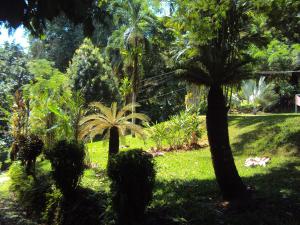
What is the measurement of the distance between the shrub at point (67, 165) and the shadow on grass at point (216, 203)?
1652 mm

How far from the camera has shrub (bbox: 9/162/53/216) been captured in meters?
8.74

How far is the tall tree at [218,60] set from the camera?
7.96m

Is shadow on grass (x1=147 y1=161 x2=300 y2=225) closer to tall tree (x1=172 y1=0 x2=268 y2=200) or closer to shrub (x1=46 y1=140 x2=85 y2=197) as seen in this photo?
tall tree (x1=172 y1=0 x2=268 y2=200)

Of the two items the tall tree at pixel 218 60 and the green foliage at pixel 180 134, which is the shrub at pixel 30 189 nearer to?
the tall tree at pixel 218 60

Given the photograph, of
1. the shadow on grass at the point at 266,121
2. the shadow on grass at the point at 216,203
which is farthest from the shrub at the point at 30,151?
the shadow on grass at the point at 266,121

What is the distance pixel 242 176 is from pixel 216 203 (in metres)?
3.17

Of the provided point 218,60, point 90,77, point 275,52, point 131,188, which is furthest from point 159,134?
point 90,77

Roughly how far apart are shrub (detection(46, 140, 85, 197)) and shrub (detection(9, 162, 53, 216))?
84 centimetres

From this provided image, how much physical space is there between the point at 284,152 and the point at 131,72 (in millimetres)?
16237

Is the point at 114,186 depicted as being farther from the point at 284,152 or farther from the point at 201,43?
the point at 284,152

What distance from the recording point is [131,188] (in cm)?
612

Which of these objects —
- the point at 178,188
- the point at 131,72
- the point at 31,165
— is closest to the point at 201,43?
the point at 178,188

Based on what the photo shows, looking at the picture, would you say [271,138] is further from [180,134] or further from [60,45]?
[60,45]

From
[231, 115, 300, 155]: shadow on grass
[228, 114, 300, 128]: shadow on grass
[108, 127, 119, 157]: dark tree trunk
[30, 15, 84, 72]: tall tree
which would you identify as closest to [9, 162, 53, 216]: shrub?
[108, 127, 119, 157]: dark tree trunk
